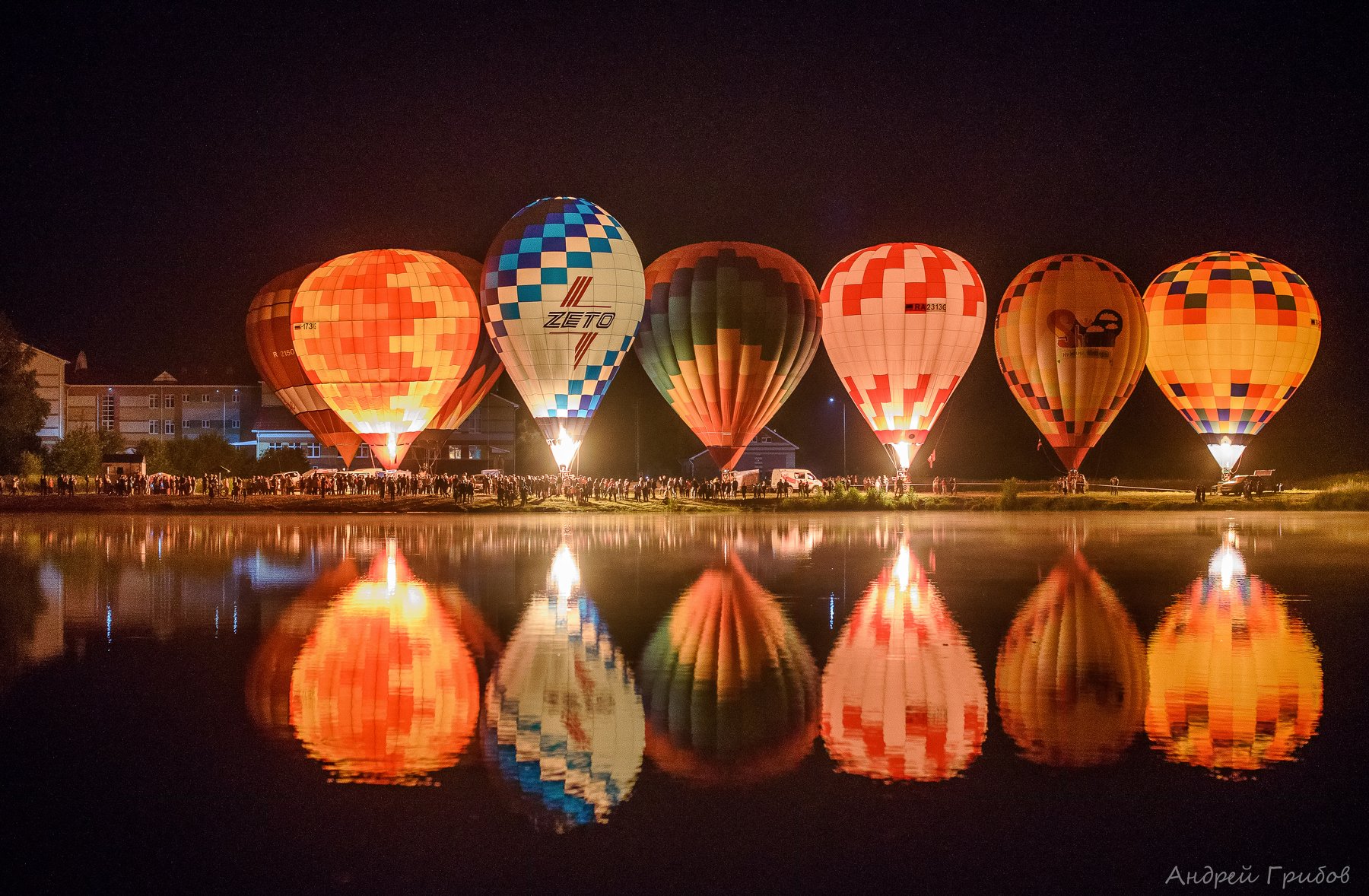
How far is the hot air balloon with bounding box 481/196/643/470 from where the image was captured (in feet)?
97.4

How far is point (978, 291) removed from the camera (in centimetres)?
3262

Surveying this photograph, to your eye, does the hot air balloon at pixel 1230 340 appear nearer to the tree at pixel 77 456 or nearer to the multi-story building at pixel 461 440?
the multi-story building at pixel 461 440

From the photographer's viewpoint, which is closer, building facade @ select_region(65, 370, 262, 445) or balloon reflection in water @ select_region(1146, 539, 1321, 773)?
balloon reflection in water @ select_region(1146, 539, 1321, 773)

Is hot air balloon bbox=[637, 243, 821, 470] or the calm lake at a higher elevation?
hot air balloon bbox=[637, 243, 821, 470]

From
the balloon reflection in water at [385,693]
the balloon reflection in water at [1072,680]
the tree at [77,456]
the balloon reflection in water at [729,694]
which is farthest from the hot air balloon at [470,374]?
the balloon reflection in water at [1072,680]

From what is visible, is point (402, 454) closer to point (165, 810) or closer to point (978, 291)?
point (978, 291)

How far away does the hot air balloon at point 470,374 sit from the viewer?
33.8 metres

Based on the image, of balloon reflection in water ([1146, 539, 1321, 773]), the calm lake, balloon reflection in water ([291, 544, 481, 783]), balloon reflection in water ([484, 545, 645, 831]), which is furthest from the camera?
balloon reflection in water ([1146, 539, 1321, 773])

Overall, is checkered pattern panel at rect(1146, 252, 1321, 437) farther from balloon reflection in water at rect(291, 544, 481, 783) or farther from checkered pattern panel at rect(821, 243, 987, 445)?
balloon reflection in water at rect(291, 544, 481, 783)

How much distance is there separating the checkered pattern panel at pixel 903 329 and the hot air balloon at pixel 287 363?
1341 centimetres

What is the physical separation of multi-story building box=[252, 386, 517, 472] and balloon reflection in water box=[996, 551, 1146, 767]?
41440mm

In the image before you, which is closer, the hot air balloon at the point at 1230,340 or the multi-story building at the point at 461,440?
the hot air balloon at the point at 1230,340

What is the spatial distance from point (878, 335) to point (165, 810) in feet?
89.3

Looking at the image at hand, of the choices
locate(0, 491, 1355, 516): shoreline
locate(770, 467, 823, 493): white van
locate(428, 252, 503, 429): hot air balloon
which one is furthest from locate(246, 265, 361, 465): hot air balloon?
locate(770, 467, 823, 493): white van
